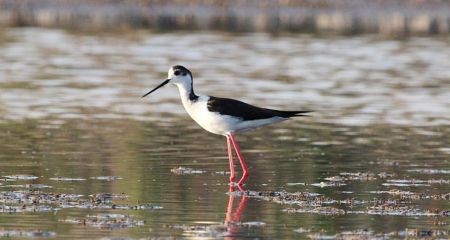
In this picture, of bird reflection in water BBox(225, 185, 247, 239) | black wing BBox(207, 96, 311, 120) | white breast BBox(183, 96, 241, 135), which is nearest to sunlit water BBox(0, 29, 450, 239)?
bird reflection in water BBox(225, 185, 247, 239)

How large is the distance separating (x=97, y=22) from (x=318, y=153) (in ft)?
82.0

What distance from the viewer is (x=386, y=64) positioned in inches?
1265

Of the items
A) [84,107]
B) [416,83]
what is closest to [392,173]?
[84,107]

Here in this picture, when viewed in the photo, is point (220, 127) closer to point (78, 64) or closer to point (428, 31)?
point (78, 64)

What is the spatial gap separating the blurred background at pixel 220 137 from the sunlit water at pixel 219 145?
41 mm

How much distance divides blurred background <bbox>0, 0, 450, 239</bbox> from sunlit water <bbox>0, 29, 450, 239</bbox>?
4 centimetres

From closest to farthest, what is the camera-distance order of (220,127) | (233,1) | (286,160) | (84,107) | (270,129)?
1. (220,127)
2. (286,160)
3. (270,129)
4. (84,107)
5. (233,1)

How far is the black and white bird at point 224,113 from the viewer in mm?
14898

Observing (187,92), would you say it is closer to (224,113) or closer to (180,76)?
(180,76)

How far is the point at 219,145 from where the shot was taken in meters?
18.1

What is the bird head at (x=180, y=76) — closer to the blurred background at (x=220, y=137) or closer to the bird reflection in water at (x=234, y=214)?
the blurred background at (x=220, y=137)

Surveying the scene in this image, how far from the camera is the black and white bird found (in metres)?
14.9

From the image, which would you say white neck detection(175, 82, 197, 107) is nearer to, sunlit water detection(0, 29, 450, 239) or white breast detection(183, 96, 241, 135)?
white breast detection(183, 96, 241, 135)

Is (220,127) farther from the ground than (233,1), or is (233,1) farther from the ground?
(220,127)
